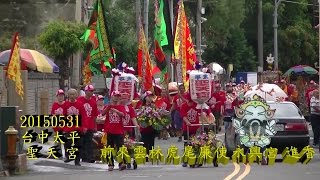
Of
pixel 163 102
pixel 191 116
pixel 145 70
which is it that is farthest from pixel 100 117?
pixel 163 102

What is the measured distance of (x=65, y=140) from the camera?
20.1m

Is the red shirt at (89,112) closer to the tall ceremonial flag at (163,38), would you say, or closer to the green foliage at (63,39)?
the tall ceremonial flag at (163,38)

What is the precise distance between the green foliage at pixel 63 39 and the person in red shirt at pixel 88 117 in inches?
493

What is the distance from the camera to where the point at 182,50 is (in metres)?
26.9

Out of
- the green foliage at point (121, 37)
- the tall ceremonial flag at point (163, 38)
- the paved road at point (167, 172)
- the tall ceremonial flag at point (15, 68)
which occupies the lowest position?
the paved road at point (167, 172)

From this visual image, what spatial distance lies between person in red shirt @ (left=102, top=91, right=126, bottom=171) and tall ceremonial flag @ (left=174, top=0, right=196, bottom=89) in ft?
23.9

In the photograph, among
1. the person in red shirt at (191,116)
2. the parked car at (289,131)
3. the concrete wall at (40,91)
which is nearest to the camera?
the person in red shirt at (191,116)

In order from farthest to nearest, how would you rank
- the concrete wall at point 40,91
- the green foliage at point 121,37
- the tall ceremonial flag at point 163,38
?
1. the green foliage at point 121,37
2. the tall ceremonial flag at point 163,38
3. the concrete wall at point 40,91

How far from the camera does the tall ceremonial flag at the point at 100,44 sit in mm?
24172

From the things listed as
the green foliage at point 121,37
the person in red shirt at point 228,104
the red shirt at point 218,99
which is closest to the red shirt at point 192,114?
the person in red shirt at point 228,104

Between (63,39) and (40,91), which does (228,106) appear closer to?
(40,91)

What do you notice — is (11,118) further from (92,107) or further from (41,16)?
(41,16)

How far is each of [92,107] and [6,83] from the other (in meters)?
2.03

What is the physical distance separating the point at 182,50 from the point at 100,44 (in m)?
3.59
